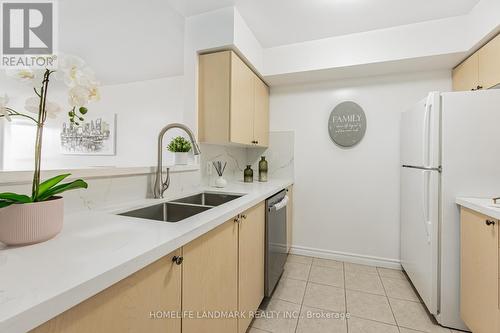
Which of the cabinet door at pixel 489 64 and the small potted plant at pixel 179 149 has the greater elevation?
the cabinet door at pixel 489 64

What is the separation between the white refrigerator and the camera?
5.02 ft

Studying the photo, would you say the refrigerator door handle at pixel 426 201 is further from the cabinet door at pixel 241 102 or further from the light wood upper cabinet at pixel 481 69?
the cabinet door at pixel 241 102

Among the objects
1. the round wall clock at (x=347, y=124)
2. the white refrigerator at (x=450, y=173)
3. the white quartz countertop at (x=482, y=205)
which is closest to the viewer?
the white quartz countertop at (x=482, y=205)

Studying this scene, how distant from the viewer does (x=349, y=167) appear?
2629 millimetres

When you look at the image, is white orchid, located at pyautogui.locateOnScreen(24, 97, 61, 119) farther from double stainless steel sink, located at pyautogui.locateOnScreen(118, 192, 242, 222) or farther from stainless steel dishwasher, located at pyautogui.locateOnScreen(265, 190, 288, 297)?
stainless steel dishwasher, located at pyautogui.locateOnScreen(265, 190, 288, 297)

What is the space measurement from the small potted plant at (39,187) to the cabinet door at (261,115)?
70.3 inches

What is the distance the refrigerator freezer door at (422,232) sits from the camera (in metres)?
1.62

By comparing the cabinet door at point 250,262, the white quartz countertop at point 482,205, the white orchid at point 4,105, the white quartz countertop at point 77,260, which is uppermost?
the white orchid at point 4,105

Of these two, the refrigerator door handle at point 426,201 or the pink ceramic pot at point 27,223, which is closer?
the pink ceramic pot at point 27,223

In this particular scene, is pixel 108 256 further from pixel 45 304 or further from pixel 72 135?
pixel 72 135

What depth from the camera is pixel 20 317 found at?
39cm

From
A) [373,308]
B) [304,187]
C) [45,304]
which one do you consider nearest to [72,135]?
[304,187]

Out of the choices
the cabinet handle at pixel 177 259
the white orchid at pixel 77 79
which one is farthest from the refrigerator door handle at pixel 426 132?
the white orchid at pixel 77 79

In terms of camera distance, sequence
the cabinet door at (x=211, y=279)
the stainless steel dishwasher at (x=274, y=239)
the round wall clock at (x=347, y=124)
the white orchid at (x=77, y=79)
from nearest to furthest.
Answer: the white orchid at (x=77, y=79), the cabinet door at (x=211, y=279), the stainless steel dishwasher at (x=274, y=239), the round wall clock at (x=347, y=124)
